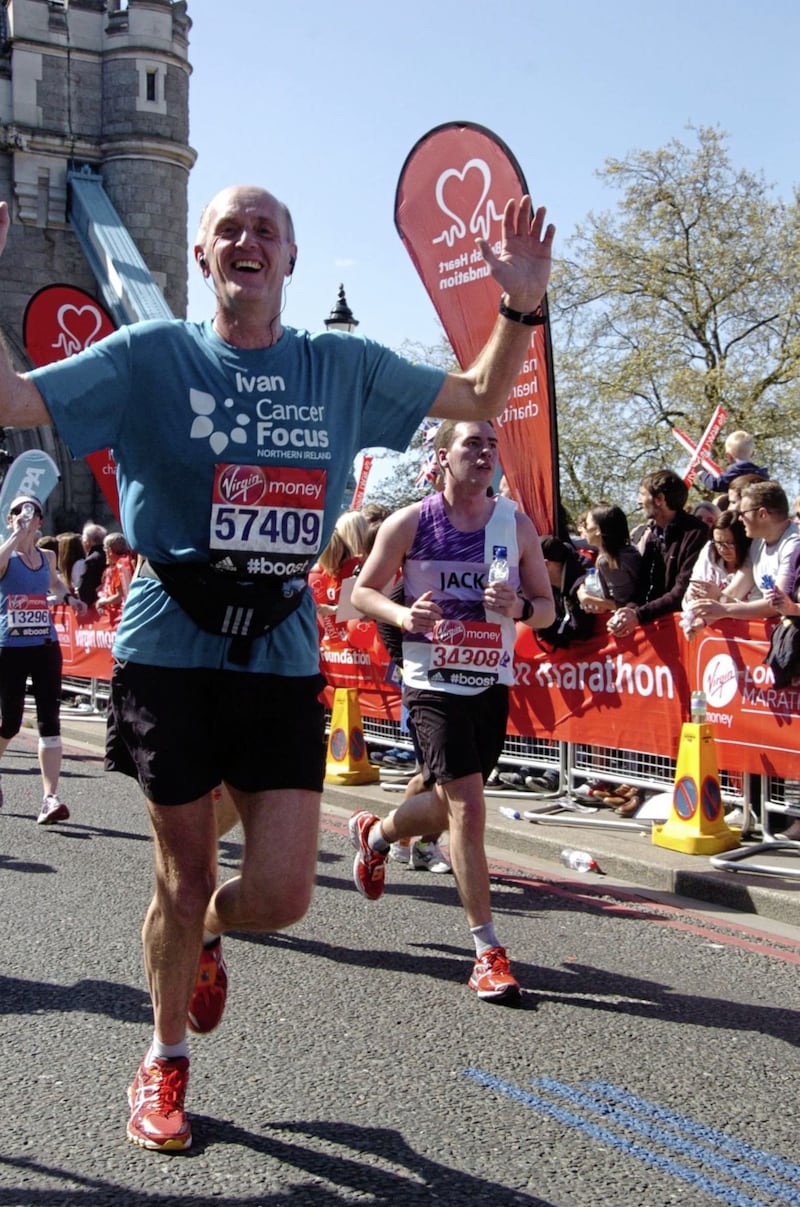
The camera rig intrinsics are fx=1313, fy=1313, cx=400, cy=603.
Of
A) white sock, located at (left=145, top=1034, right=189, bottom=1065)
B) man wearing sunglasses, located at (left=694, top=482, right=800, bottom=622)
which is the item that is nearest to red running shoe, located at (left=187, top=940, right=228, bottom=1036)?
white sock, located at (left=145, top=1034, right=189, bottom=1065)

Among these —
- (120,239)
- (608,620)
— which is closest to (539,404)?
(608,620)

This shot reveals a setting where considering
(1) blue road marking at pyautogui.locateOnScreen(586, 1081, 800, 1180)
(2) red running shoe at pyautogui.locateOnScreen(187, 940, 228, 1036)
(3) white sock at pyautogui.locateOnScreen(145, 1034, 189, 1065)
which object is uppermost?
(2) red running shoe at pyautogui.locateOnScreen(187, 940, 228, 1036)

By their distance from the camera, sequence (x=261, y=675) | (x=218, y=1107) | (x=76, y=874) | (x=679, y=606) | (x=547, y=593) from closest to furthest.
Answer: (x=261, y=675), (x=218, y=1107), (x=547, y=593), (x=76, y=874), (x=679, y=606)

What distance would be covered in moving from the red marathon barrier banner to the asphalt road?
3.69 feet

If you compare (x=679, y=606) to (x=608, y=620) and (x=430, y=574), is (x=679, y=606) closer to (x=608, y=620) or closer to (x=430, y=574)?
(x=608, y=620)

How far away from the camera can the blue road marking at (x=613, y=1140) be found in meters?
3.15

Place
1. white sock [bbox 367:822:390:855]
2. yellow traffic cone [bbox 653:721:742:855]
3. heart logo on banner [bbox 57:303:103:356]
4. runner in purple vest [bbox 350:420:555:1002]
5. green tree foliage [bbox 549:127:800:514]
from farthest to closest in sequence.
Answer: green tree foliage [bbox 549:127:800:514] → heart logo on banner [bbox 57:303:103:356] → yellow traffic cone [bbox 653:721:742:855] → white sock [bbox 367:822:390:855] → runner in purple vest [bbox 350:420:555:1002]

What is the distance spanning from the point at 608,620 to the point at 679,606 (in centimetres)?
46

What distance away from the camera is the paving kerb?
625 centimetres

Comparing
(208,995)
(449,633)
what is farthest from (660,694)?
(208,995)

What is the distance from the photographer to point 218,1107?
359 centimetres

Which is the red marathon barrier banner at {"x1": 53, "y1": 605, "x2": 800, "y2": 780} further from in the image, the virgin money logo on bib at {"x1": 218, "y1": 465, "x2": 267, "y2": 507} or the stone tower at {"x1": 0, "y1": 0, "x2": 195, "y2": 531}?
the stone tower at {"x1": 0, "y1": 0, "x2": 195, "y2": 531}

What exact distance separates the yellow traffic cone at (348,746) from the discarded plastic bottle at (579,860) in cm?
270

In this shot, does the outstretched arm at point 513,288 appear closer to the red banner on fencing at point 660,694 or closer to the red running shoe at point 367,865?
the red running shoe at point 367,865
